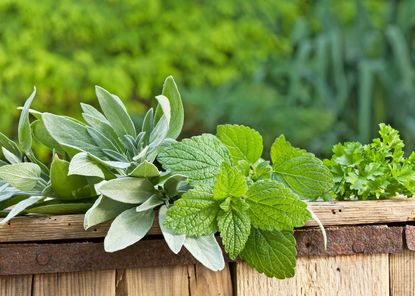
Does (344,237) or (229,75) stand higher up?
(229,75)

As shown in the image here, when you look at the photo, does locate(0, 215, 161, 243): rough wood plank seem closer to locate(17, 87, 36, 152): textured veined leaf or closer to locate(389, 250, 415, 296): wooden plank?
locate(17, 87, 36, 152): textured veined leaf

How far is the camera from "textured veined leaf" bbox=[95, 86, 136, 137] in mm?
1146

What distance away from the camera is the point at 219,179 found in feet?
3.50

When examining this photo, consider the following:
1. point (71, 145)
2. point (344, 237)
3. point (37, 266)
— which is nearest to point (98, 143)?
point (71, 145)

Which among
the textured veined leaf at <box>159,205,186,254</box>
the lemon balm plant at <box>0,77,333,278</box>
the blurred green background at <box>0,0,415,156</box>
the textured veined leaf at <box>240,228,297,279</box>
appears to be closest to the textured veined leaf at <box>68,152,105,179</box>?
the lemon balm plant at <box>0,77,333,278</box>

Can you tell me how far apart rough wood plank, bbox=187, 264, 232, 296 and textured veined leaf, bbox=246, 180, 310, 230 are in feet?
0.33

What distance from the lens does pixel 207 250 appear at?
1061 mm

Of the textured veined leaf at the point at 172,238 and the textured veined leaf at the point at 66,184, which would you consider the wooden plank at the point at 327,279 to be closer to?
the textured veined leaf at the point at 172,238

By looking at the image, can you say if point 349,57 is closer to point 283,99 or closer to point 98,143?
point 283,99

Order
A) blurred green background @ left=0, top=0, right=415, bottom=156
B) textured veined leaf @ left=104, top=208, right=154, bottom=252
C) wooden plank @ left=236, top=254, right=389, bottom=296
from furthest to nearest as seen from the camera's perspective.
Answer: blurred green background @ left=0, top=0, right=415, bottom=156, wooden plank @ left=236, top=254, right=389, bottom=296, textured veined leaf @ left=104, top=208, right=154, bottom=252

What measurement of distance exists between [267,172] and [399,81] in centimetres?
390

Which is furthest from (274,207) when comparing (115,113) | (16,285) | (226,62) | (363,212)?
(226,62)

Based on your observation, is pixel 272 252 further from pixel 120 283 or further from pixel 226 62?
pixel 226 62

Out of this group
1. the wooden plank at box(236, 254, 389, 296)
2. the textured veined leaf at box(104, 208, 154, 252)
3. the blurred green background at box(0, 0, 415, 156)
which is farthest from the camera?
the blurred green background at box(0, 0, 415, 156)
